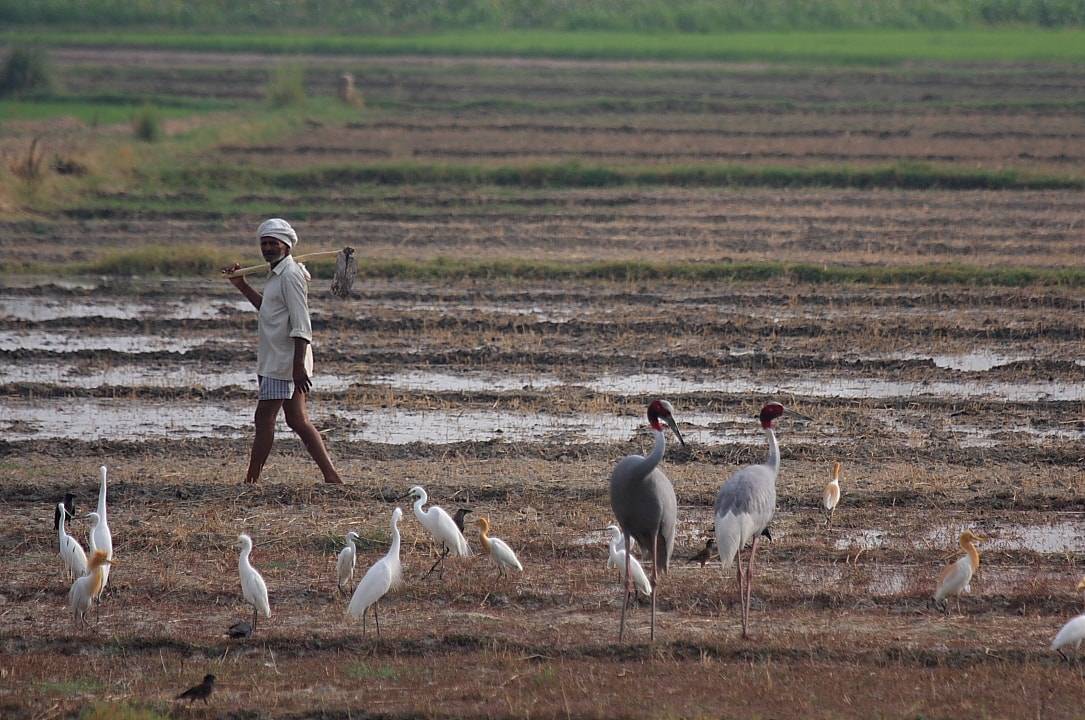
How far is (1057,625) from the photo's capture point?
7461 millimetres

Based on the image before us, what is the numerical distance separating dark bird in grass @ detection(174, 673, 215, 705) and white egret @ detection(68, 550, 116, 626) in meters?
1.08

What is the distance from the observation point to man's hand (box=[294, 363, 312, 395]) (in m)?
9.30

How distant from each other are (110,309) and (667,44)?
1303 inches

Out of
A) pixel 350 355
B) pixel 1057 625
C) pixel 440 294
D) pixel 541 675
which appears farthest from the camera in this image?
pixel 440 294

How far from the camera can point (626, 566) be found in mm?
7527

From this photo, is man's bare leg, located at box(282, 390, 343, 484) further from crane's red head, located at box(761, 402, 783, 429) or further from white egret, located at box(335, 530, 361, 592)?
crane's red head, located at box(761, 402, 783, 429)

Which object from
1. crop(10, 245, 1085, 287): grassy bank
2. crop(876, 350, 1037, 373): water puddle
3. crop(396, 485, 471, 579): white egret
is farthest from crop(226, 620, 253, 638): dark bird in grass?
crop(10, 245, 1085, 287): grassy bank

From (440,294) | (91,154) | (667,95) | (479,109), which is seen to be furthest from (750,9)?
(440,294)

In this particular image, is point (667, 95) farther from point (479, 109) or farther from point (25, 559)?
point (25, 559)

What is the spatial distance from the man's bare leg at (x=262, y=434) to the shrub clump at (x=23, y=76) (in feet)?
95.5

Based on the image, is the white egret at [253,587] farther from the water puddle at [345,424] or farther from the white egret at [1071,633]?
the water puddle at [345,424]

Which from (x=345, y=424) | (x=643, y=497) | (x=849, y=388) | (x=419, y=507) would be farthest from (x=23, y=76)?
(x=643, y=497)

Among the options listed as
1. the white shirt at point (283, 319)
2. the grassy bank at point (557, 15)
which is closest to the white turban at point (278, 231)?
the white shirt at point (283, 319)

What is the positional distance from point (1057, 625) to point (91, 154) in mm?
20030
